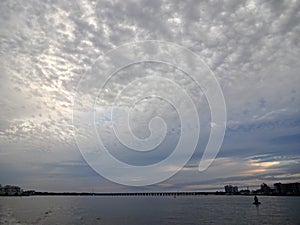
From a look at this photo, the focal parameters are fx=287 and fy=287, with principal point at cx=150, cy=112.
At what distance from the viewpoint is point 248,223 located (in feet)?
223

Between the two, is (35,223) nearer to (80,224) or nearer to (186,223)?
(80,224)

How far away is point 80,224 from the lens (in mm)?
67750

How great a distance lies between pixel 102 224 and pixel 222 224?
90.7 ft

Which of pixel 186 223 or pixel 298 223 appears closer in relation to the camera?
pixel 298 223

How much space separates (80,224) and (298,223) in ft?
163

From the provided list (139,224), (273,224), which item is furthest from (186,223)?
(273,224)

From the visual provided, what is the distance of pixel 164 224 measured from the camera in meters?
66.1

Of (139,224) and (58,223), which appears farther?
(58,223)

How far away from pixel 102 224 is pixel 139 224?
8573 mm

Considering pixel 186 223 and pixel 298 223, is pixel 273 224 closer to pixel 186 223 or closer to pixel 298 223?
pixel 298 223

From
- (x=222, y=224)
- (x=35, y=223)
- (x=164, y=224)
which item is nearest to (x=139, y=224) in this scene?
(x=164, y=224)

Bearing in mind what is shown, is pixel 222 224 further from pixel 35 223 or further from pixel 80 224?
pixel 35 223

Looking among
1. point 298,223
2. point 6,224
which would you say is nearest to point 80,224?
point 6,224

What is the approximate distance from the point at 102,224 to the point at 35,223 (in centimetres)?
1679
